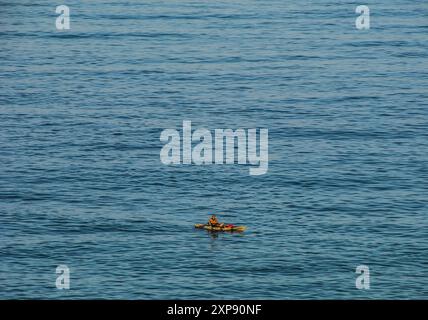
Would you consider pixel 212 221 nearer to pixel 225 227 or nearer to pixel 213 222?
pixel 213 222

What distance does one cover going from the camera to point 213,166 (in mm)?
115750

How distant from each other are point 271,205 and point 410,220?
43.6 feet

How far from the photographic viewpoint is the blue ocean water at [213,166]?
3310 inches

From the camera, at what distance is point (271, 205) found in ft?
334

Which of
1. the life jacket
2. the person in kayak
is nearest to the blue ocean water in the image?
the person in kayak

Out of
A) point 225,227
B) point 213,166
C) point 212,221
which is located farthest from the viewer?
point 213,166

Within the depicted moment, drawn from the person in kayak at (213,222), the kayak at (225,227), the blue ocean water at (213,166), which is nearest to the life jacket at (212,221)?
the person in kayak at (213,222)

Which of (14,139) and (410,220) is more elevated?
(14,139)

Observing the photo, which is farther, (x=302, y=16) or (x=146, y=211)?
(x=302, y=16)

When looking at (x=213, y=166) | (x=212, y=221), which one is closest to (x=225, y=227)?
(x=212, y=221)
